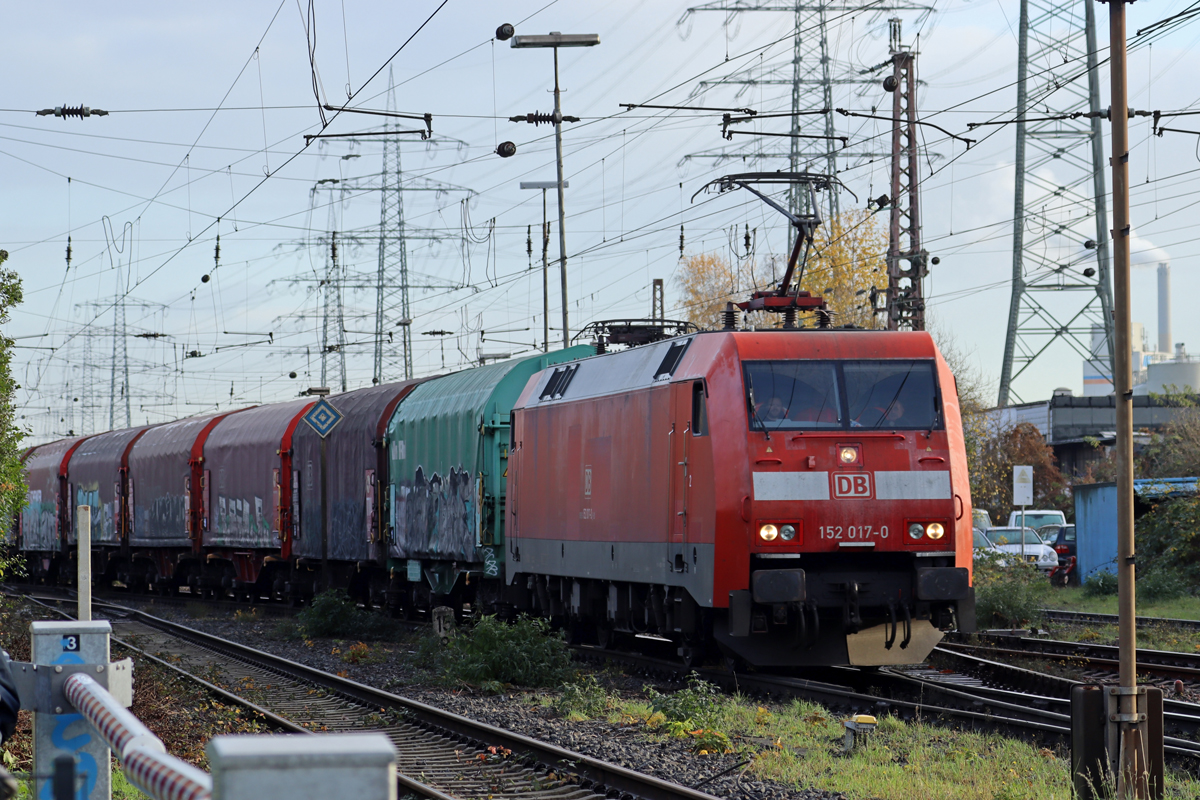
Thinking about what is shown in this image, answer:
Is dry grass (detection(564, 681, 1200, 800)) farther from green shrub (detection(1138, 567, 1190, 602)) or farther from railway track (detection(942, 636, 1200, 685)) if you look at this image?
green shrub (detection(1138, 567, 1190, 602))

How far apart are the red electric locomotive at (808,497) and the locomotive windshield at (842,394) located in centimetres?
1

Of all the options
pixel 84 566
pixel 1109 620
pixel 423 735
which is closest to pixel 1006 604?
pixel 1109 620

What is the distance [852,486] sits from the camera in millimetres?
13117

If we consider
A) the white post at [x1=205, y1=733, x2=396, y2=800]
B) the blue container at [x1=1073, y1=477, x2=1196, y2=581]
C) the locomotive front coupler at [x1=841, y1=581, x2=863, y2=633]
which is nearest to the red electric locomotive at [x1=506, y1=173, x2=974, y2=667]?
the locomotive front coupler at [x1=841, y1=581, x2=863, y2=633]

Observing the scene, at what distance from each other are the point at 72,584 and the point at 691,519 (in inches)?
1263

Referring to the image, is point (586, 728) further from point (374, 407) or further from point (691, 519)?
point (374, 407)

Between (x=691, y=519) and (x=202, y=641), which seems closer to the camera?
(x=691, y=519)

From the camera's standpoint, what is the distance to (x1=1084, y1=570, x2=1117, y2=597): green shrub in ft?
90.4

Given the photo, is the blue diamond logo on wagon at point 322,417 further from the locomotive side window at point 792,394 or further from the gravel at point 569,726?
the locomotive side window at point 792,394

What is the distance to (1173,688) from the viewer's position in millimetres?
13766

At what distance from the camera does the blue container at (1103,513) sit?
94.8 ft

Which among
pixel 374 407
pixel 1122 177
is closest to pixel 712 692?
pixel 1122 177

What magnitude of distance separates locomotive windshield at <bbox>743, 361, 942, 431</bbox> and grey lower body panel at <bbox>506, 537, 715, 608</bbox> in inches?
57.7

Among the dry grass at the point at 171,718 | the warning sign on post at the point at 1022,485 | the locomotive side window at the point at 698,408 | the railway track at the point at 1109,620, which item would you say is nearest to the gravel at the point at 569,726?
the dry grass at the point at 171,718
